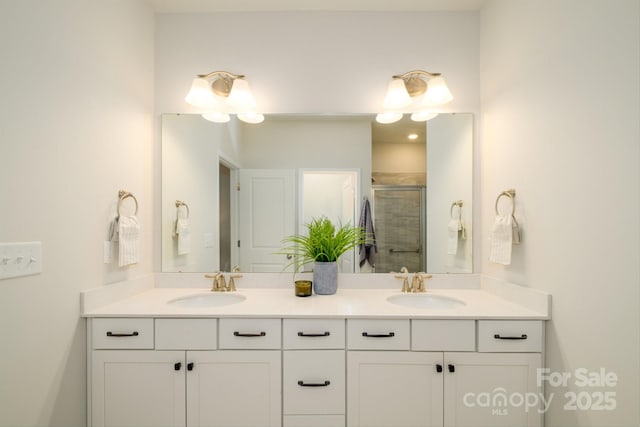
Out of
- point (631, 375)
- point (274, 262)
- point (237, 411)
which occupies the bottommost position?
point (237, 411)

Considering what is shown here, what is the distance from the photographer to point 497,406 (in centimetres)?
135

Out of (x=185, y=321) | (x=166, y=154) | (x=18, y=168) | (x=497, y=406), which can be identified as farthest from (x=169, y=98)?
(x=497, y=406)

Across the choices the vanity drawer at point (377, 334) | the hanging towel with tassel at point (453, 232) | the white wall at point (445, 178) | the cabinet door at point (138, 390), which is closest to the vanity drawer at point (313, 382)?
the vanity drawer at point (377, 334)

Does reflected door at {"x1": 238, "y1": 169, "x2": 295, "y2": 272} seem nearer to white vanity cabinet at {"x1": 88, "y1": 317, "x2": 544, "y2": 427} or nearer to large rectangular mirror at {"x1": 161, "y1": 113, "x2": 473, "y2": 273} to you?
large rectangular mirror at {"x1": 161, "y1": 113, "x2": 473, "y2": 273}

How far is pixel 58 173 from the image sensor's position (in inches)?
48.7

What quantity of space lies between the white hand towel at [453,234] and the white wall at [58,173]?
6.22 ft

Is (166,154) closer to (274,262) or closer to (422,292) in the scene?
(274,262)

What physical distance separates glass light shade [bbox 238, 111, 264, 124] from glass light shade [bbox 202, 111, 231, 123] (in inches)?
3.4

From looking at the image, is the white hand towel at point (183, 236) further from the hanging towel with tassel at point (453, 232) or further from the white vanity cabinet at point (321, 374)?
the hanging towel with tassel at point (453, 232)

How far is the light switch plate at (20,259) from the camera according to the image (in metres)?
1.03

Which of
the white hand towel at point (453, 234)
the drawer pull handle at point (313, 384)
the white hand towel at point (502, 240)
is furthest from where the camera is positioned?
the white hand towel at point (453, 234)

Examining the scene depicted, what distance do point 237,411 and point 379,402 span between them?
643 millimetres

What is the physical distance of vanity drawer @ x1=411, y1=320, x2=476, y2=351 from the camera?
1.36 metres

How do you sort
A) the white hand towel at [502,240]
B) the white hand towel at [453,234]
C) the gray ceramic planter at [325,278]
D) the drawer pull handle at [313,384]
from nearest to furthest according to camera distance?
1. the drawer pull handle at [313,384]
2. the white hand towel at [502,240]
3. the gray ceramic planter at [325,278]
4. the white hand towel at [453,234]
